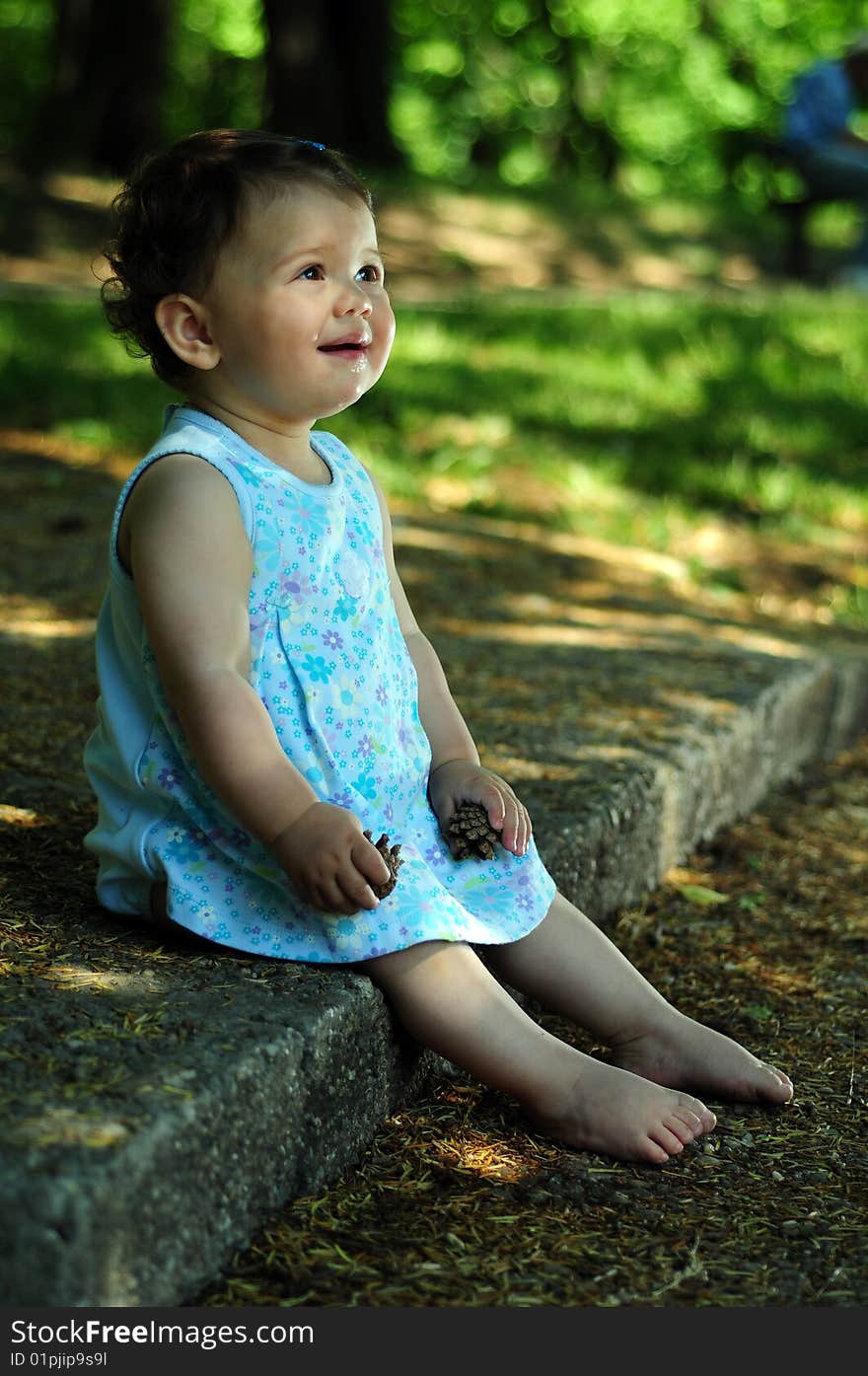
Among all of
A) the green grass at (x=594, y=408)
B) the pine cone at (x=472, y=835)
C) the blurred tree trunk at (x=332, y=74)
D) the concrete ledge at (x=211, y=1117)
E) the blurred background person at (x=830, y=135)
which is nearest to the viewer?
the concrete ledge at (x=211, y=1117)

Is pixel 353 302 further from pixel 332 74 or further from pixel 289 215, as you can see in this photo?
pixel 332 74

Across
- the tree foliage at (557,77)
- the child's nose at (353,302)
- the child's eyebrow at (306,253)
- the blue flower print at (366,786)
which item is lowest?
the blue flower print at (366,786)

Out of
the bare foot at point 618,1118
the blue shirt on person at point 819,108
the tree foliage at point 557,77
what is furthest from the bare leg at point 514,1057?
the tree foliage at point 557,77

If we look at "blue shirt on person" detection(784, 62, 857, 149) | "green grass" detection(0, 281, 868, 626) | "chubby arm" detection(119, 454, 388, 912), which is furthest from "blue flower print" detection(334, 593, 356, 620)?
"blue shirt on person" detection(784, 62, 857, 149)

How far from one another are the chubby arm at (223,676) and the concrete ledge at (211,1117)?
177 millimetres

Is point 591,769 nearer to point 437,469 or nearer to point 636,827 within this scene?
point 636,827

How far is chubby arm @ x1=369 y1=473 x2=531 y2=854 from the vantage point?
2240 millimetres

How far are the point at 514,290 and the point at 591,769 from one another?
8.41 meters

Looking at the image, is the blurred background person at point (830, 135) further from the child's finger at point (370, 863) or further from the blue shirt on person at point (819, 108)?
the child's finger at point (370, 863)

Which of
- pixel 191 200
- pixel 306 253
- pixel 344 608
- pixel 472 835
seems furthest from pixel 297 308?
pixel 472 835

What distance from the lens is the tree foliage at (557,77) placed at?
25.9m

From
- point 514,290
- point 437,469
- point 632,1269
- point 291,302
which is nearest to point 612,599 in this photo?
point 437,469

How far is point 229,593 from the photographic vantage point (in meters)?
2.02

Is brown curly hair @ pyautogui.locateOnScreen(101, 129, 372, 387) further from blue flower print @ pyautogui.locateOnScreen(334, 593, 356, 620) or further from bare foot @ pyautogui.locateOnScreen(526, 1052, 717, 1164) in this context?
bare foot @ pyautogui.locateOnScreen(526, 1052, 717, 1164)
